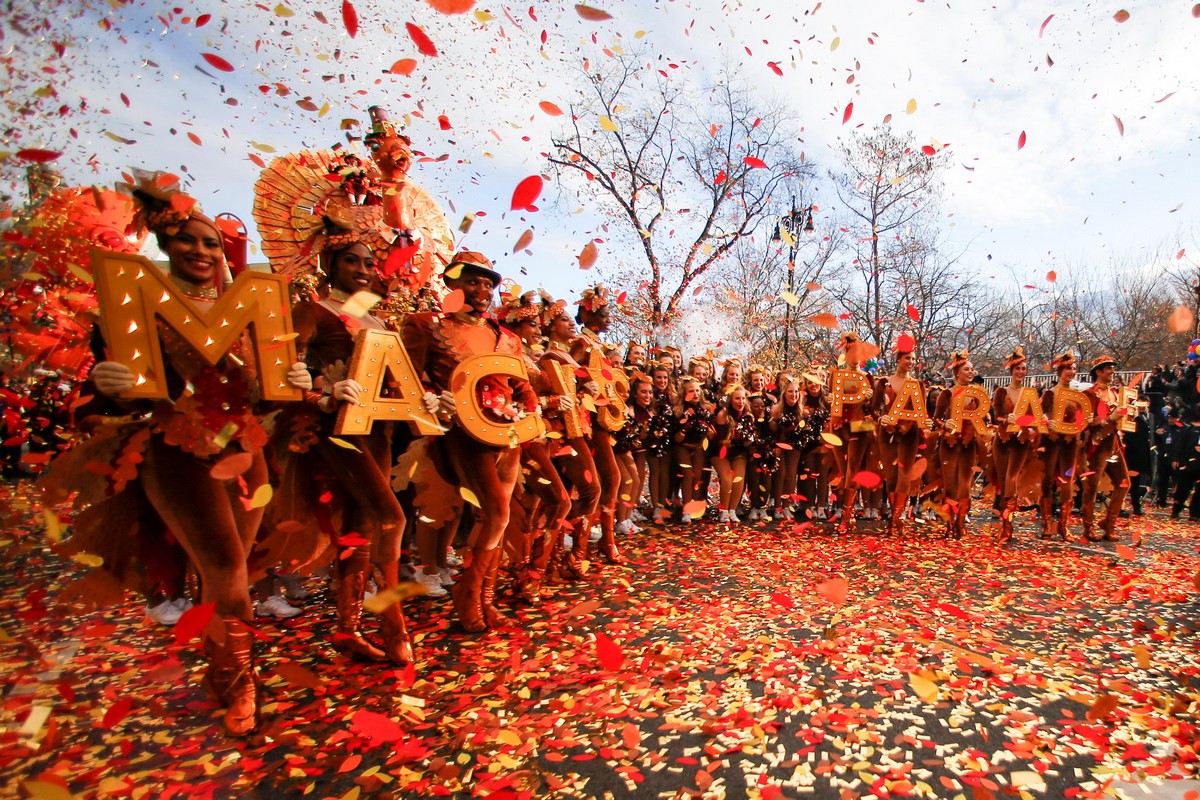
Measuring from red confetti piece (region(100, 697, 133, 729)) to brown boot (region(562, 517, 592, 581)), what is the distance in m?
3.31

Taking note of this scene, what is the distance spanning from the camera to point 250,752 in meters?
2.69

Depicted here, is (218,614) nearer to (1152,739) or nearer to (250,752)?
(250,752)

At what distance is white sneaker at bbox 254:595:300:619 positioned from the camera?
4.63 m

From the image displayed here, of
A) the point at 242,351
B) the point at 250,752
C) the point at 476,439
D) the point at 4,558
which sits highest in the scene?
the point at 242,351

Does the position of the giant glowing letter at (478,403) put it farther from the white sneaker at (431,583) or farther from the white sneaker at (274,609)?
the white sneaker at (274,609)

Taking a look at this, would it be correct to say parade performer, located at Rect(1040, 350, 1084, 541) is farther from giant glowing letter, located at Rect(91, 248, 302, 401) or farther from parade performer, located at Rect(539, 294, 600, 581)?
giant glowing letter, located at Rect(91, 248, 302, 401)

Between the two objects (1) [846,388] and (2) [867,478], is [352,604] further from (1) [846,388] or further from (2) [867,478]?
(2) [867,478]

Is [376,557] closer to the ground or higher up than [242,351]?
closer to the ground

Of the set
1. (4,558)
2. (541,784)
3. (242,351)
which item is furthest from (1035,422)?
(4,558)

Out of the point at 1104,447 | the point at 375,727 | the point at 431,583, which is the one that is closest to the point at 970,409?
the point at 1104,447

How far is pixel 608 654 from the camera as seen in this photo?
387 cm

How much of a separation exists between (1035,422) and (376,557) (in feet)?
25.0

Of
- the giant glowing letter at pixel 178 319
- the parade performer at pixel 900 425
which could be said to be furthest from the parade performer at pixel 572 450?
the parade performer at pixel 900 425

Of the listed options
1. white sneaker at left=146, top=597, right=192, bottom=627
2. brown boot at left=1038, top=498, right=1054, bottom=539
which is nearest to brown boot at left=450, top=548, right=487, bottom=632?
white sneaker at left=146, top=597, right=192, bottom=627
